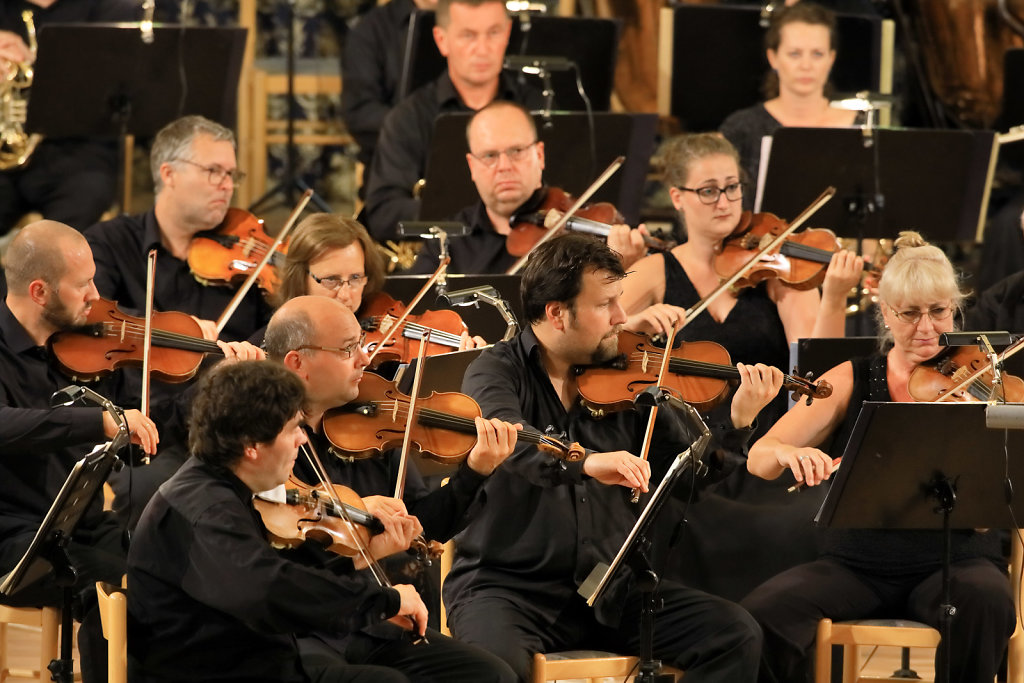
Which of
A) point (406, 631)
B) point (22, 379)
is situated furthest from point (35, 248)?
point (406, 631)

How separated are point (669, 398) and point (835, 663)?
106cm

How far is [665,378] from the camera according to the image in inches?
129

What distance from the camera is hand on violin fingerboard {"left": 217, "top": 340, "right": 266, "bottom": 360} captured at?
3514 millimetres

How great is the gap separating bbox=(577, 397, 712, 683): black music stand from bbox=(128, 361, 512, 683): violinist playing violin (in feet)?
1.46

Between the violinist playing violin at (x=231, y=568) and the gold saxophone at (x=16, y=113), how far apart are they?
264 cm

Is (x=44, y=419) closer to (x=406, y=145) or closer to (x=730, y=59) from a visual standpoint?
(x=406, y=145)

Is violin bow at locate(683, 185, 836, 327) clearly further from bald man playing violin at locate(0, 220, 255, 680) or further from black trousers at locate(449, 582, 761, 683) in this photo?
bald man playing violin at locate(0, 220, 255, 680)

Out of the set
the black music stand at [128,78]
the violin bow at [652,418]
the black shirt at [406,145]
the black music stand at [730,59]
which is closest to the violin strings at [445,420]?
the violin bow at [652,418]

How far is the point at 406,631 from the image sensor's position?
8.87 feet

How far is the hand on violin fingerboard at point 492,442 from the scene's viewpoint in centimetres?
283

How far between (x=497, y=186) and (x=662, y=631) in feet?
5.45

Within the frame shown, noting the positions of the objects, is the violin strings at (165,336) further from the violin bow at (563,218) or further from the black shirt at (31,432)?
the violin bow at (563,218)

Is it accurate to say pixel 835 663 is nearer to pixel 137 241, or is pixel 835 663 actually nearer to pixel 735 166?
pixel 735 166

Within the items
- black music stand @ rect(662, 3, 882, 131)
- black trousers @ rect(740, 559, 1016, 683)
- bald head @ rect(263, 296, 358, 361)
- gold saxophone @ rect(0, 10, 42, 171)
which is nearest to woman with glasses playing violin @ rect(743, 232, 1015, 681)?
black trousers @ rect(740, 559, 1016, 683)
